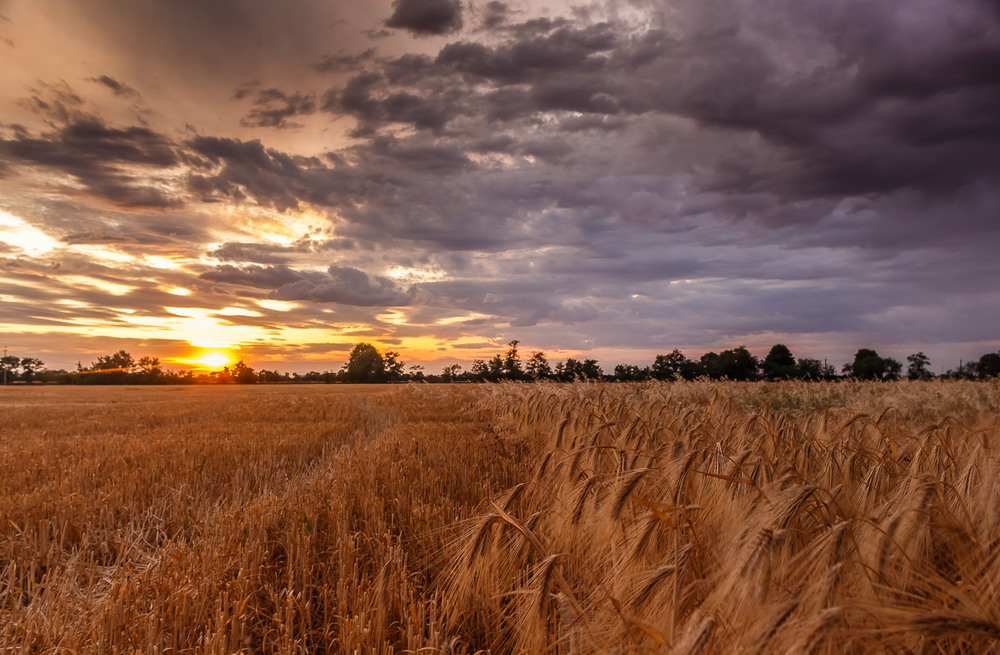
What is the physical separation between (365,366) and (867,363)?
284 ft

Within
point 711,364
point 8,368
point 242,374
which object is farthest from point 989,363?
point 8,368

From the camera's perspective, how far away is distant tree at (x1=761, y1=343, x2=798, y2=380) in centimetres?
3828

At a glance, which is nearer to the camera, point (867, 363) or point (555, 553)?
point (555, 553)

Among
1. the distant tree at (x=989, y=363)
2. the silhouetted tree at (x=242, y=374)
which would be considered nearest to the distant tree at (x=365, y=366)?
the silhouetted tree at (x=242, y=374)

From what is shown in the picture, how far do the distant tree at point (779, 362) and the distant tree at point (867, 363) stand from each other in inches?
178

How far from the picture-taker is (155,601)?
9.42 feet

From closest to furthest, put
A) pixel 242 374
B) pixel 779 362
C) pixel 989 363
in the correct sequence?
pixel 989 363
pixel 779 362
pixel 242 374

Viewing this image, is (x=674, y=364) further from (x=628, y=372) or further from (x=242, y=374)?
(x=242, y=374)

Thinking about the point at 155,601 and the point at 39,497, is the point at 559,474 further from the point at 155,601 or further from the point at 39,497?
the point at 39,497

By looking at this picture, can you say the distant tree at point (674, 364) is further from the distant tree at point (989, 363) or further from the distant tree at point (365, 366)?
the distant tree at point (365, 366)

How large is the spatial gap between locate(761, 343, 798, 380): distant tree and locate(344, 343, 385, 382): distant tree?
66083mm

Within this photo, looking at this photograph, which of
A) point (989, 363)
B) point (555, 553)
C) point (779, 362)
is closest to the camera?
point (555, 553)

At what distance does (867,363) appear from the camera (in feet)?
134

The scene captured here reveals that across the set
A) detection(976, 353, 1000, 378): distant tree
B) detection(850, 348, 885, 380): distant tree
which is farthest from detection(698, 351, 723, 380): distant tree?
detection(976, 353, 1000, 378): distant tree
